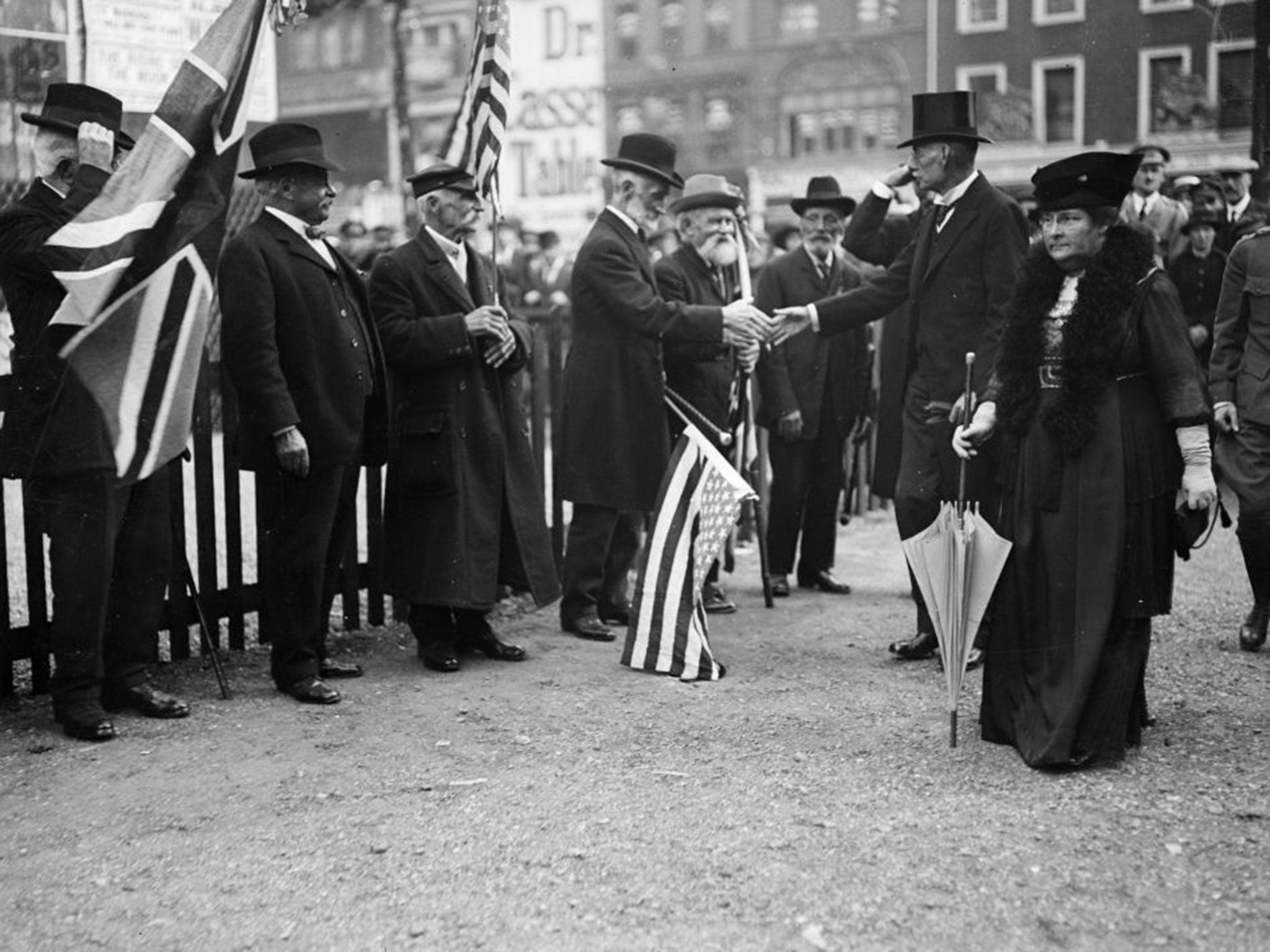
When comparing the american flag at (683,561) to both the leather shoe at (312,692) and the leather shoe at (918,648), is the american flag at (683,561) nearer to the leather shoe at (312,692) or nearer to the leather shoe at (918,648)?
the leather shoe at (918,648)

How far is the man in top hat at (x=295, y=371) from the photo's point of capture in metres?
5.84

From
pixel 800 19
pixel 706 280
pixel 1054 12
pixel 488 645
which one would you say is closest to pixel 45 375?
pixel 488 645

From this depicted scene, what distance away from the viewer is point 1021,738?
202 inches

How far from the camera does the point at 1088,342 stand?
510 centimetres

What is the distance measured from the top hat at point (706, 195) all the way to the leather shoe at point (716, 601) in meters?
1.98

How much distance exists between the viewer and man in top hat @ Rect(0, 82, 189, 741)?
5414mm

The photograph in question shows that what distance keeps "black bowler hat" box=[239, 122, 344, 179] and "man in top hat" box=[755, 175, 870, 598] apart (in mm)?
3143

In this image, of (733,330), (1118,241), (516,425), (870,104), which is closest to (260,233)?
(516,425)

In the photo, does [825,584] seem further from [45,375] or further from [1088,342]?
[45,375]

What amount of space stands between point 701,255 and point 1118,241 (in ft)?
9.82

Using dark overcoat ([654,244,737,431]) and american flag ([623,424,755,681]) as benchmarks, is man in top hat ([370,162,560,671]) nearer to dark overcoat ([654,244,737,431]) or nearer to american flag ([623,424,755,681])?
american flag ([623,424,755,681])

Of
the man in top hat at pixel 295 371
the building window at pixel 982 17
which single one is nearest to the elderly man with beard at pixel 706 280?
the man in top hat at pixel 295 371

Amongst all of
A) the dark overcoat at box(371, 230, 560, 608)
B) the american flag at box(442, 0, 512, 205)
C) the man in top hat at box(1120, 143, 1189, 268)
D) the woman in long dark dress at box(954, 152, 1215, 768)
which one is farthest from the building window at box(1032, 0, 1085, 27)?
the woman in long dark dress at box(954, 152, 1215, 768)

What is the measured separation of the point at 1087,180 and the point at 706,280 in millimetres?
2920
